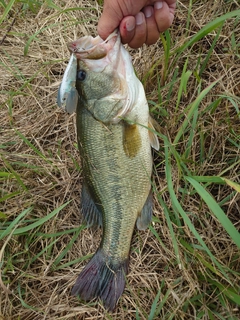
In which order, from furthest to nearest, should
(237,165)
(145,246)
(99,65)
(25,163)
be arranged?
(25,163) → (145,246) → (237,165) → (99,65)

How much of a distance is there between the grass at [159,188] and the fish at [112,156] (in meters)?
0.17

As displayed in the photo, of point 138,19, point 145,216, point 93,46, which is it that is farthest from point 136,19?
point 145,216

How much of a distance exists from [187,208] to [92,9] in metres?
1.96

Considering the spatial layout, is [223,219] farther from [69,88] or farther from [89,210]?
[69,88]

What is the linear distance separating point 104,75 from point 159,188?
0.89m

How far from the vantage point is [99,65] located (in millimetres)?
2236

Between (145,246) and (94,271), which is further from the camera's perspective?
(145,246)

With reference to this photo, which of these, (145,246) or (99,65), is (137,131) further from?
(145,246)

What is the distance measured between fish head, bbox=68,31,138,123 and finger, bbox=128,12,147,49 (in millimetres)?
119

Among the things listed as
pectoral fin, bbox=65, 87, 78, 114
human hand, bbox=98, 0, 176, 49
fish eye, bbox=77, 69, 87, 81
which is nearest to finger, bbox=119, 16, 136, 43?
human hand, bbox=98, 0, 176, 49

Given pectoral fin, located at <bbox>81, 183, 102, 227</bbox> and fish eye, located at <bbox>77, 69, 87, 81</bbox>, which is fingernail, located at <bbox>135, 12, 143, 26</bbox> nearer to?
fish eye, located at <bbox>77, 69, 87, 81</bbox>

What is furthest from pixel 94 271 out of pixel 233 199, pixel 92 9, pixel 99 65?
pixel 92 9

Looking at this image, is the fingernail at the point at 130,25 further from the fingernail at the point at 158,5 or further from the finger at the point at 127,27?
the fingernail at the point at 158,5

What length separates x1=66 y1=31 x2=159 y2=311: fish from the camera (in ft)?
7.41
